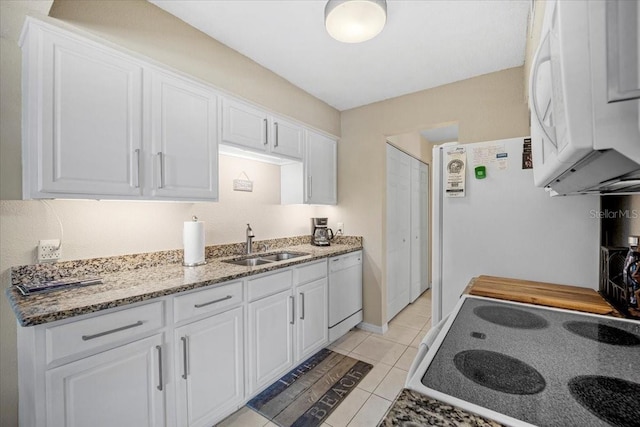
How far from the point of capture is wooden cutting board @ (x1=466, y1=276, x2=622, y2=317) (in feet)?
3.87

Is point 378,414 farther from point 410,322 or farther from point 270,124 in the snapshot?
point 270,124

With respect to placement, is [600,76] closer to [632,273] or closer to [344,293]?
[632,273]

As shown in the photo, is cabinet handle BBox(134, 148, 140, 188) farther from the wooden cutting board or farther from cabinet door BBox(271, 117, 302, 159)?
the wooden cutting board

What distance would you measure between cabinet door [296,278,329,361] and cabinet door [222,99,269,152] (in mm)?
1218

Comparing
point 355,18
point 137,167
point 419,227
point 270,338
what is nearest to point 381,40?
point 355,18

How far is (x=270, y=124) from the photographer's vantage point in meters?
2.35

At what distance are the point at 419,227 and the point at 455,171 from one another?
8.36ft

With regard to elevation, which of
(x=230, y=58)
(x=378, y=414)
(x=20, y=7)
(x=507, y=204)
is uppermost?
(x=230, y=58)

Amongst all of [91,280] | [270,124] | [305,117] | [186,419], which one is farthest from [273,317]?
[305,117]

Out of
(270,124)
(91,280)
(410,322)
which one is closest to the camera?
(91,280)

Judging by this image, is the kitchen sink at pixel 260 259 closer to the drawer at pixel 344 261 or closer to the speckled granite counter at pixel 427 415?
the drawer at pixel 344 261

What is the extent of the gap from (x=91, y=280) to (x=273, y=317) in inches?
43.1

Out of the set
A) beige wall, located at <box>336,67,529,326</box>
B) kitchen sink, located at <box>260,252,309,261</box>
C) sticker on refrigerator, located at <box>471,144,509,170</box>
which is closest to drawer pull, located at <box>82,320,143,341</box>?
kitchen sink, located at <box>260,252,309,261</box>

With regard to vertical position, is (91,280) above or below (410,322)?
above
